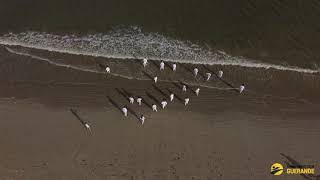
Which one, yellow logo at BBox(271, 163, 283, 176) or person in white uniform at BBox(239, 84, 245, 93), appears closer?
yellow logo at BBox(271, 163, 283, 176)

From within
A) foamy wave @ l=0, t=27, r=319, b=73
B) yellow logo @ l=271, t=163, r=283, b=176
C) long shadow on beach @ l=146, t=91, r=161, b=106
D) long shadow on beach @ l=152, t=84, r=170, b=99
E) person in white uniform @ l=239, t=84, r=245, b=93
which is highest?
foamy wave @ l=0, t=27, r=319, b=73

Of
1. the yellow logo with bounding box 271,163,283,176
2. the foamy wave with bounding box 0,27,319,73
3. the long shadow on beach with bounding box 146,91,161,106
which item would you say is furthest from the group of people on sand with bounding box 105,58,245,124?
the yellow logo with bounding box 271,163,283,176

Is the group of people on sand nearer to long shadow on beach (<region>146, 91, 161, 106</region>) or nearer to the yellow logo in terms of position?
long shadow on beach (<region>146, 91, 161, 106</region>)

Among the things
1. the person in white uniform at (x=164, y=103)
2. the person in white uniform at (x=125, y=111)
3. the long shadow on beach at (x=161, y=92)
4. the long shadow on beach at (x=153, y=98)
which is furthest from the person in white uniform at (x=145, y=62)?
the person in white uniform at (x=125, y=111)

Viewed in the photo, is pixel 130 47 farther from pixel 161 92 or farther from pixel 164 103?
pixel 164 103

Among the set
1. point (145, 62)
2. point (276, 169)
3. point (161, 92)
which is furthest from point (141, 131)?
point (276, 169)

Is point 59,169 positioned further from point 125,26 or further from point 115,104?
point 125,26
